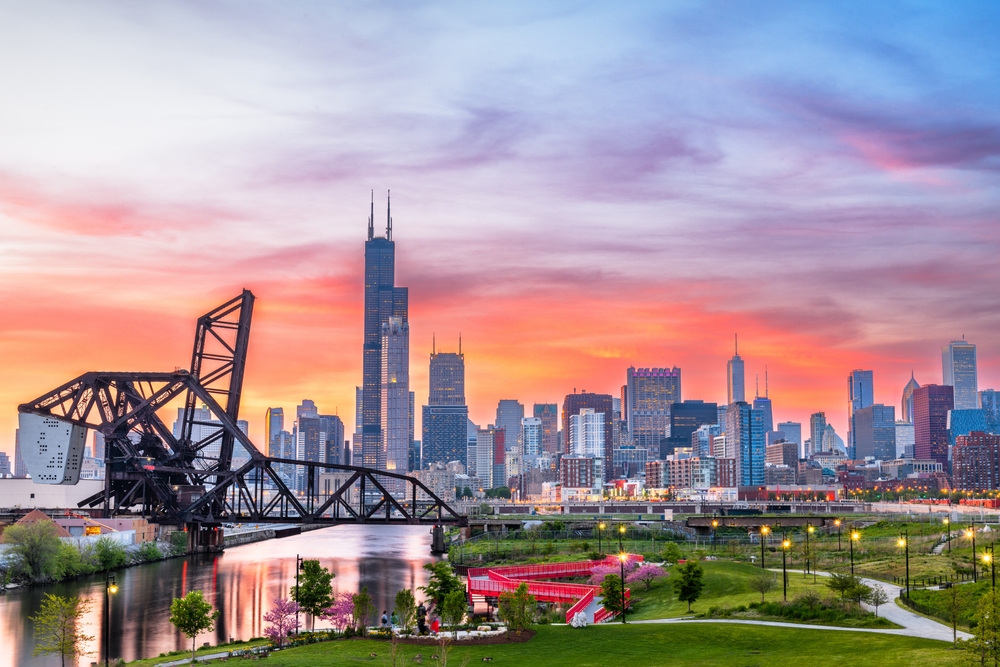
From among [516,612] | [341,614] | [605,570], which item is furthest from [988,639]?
[605,570]

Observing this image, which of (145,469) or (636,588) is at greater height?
(145,469)

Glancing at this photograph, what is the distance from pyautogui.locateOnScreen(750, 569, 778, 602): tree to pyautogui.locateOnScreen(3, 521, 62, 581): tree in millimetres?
59749

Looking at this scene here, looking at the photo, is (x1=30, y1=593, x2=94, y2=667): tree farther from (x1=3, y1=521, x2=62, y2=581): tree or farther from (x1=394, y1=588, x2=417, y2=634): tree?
(x1=3, y1=521, x2=62, y2=581): tree

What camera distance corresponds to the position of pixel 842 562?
87.1 metres

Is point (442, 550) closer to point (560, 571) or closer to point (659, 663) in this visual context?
point (560, 571)

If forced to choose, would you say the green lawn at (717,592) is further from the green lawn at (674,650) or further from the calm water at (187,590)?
the calm water at (187,590)

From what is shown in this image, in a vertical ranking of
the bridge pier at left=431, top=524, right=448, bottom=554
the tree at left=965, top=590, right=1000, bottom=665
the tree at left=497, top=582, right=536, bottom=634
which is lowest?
the bridge pier at left=431, top=524, right=448, bottom=554

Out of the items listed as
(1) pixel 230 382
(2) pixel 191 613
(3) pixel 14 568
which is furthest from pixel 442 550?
(2) pixel 191 613

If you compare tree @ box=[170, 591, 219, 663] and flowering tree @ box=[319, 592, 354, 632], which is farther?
flowering tree @ box=[319, 592, 354, 632]

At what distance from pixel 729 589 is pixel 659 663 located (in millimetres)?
27216

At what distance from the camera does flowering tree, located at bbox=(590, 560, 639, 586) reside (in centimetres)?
8100

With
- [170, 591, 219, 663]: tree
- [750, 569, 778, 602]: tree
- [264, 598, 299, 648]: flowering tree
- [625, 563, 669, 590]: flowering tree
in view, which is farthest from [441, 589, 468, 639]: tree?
[625, 563, 669, 590]: flowering tree

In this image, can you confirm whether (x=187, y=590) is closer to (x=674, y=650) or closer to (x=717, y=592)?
(x=717, y=592)

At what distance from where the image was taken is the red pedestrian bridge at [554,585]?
6372cm
